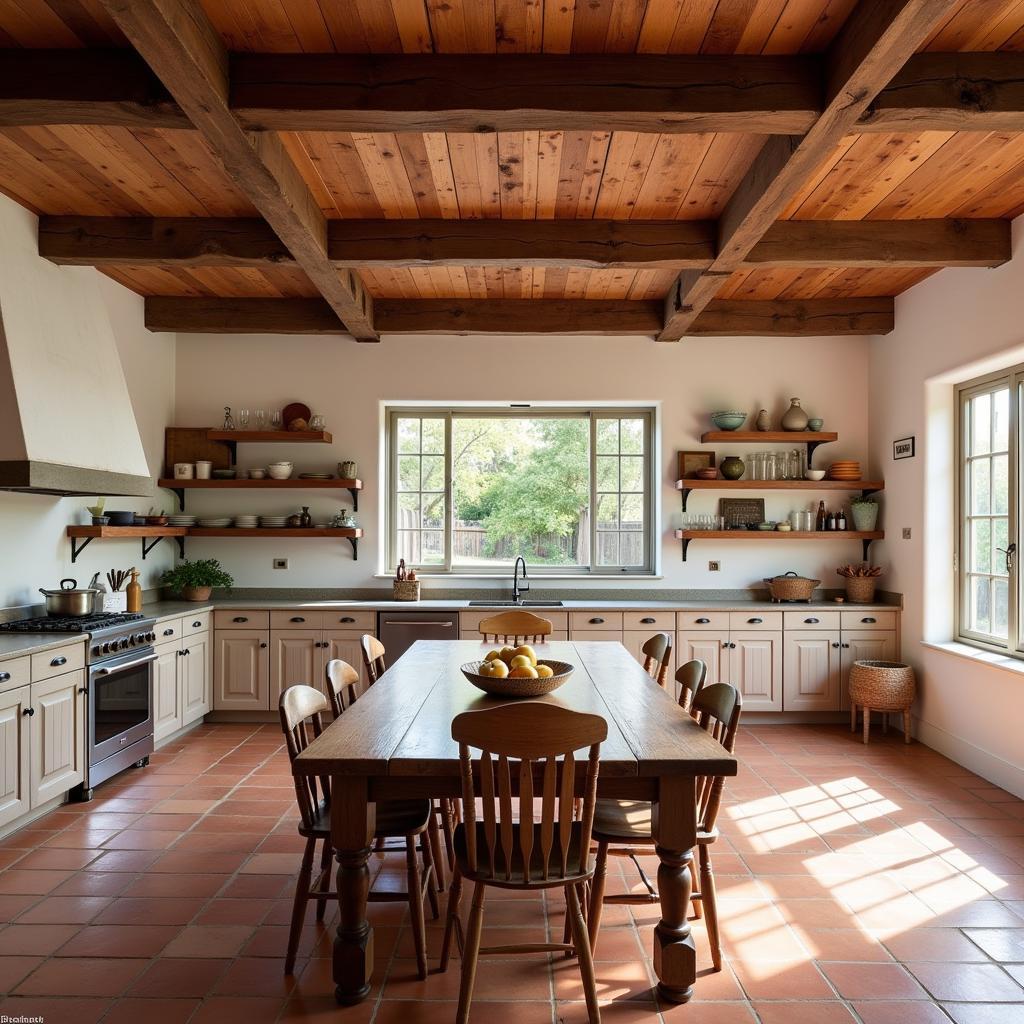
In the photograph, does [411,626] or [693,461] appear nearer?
[411,626]

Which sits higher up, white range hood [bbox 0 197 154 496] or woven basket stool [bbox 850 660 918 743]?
white range hood [bbox 0 197 154 496]

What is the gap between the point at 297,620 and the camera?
17.9 ft

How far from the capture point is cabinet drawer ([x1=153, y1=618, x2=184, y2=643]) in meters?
4.67

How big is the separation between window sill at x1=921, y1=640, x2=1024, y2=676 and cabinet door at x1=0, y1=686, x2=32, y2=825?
476cm

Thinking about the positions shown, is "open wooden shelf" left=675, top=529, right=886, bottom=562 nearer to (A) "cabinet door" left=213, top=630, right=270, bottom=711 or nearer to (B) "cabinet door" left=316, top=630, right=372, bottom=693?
(B) "cabinet door" left=316, top=630, right=372, bottom=693

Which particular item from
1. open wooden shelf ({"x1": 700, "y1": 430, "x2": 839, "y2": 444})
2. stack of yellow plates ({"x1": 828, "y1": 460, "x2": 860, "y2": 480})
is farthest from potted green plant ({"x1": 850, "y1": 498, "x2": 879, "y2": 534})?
open wooden shelf ({"x1": 700, "y1": 430, "x2": 839, "y2": 444})

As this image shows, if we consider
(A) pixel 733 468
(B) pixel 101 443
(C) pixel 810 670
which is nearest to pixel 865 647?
(C) pixel 810 670

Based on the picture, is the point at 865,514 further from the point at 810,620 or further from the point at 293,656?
the point at 293,656

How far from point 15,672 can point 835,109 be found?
12.7 ft

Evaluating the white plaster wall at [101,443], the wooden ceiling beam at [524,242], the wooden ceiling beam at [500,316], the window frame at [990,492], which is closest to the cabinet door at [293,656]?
the white plaster wall at [101,443]

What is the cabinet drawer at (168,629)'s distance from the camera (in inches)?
184

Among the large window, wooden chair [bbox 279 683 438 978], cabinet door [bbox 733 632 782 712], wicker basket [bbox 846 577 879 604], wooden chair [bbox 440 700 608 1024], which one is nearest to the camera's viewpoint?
wooden chair [bbox 440 700 608 1024]

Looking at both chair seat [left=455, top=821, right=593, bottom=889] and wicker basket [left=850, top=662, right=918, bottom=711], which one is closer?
chair seat [left=455, top=821, right=593, bottom=889]

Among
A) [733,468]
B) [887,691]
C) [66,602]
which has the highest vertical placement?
[733,468]
